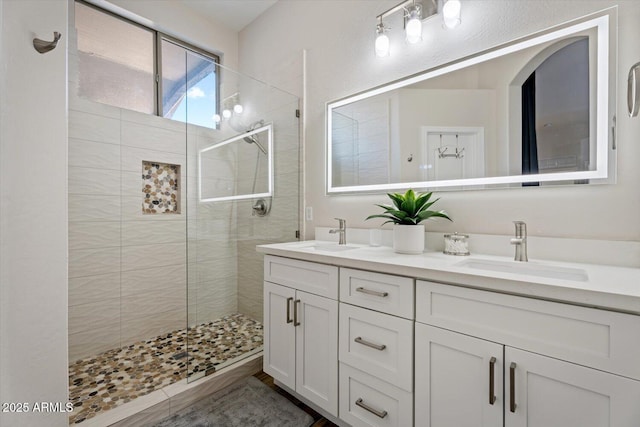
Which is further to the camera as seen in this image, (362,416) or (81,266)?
(81,266)

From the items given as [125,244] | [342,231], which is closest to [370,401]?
[342,231]

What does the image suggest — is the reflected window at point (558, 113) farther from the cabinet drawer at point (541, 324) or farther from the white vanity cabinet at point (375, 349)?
the white vanity cabinet at point (375, 349)

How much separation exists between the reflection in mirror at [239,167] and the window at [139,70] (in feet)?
0.67

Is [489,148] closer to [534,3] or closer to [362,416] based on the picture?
[534,3]

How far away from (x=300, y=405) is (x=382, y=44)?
2.14 meters

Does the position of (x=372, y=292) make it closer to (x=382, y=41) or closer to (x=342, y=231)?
(x=342, y=231)

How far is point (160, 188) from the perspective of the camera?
2.46 meters

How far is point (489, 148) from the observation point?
144 cm

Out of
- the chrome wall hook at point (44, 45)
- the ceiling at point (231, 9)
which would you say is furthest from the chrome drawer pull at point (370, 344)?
the ceiling at point (231, 9)

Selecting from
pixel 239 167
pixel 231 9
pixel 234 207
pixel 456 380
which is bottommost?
pixel 456 380

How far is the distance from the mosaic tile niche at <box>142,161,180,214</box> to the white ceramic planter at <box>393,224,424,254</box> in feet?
6.56

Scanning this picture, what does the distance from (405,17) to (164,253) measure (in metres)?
2.45

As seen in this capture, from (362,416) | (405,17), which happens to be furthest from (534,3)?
(362,416)

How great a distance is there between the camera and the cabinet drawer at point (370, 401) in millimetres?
1138
